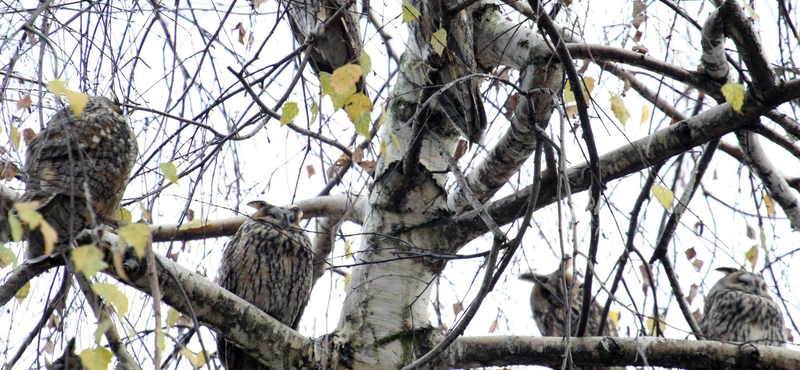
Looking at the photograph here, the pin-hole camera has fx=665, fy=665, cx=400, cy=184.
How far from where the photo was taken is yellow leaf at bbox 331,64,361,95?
4.68 feet

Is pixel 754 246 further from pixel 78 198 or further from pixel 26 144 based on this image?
pixel 26 144

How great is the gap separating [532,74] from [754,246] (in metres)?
1.71

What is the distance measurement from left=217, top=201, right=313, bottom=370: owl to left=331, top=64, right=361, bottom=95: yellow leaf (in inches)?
76.9

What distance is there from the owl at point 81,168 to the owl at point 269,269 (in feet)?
3.56

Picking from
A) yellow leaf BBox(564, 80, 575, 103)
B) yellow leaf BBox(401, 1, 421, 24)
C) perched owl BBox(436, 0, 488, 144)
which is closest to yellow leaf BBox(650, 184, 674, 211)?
yellow leaf BBox(564, 80, 575, 103)

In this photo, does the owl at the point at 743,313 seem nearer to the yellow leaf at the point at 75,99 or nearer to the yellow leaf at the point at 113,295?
the yellow leaf at the point at 113,295

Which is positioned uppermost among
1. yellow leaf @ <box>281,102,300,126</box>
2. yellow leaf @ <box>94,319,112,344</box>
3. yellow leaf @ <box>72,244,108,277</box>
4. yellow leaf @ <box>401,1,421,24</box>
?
yellow leaf @ <box>401,1,421,24</box>

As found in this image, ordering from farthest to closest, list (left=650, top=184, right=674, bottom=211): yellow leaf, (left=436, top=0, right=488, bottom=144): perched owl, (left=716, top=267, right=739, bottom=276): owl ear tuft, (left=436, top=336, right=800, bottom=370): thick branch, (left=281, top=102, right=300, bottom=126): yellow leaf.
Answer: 1. (left=716, top=267, right=739, bottom=276): owl ear tuft
2. (left=436, top=0, right=488, bottom=144): perched owl
3. (left=436, top=336, right=800, bottom=370): thick branch
4. (left=650, top=184, right=674, bottom=211): yellow leaf
5. (left=281, top=102, right=300, bottom=126): yellow leaf

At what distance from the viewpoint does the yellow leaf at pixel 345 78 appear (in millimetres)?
1426

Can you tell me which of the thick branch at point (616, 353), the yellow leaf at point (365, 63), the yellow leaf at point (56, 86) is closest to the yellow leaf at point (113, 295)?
the yellow leaf at point (56, 86)

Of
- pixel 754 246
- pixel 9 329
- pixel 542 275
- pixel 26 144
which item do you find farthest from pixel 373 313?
pixel 542 275

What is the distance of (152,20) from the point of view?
93.4 inches

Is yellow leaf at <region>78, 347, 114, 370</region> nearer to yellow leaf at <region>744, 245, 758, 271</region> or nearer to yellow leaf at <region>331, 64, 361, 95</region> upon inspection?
yellow leaf at <region>331, 64, 361, 95</region>

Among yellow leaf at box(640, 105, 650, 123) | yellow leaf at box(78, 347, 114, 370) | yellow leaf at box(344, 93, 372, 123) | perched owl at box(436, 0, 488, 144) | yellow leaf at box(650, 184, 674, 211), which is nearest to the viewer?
yellow leaf at box(78, 347, 114, 370)
